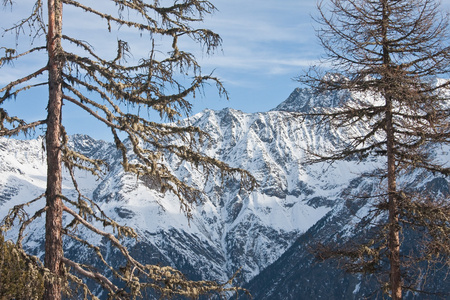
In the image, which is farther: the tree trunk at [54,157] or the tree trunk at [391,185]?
the tree trunk at [391,185]

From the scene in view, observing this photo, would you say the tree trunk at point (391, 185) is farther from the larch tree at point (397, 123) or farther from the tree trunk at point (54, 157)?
the tree trunk at point (54, 157)

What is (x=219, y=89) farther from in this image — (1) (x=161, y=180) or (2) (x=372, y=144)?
(2) (x=372, y=144)

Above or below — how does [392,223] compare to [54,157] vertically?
below

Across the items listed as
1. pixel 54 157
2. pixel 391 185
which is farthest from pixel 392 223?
pixel 54 157

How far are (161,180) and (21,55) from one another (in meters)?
3.37

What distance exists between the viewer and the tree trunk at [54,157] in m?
8.45

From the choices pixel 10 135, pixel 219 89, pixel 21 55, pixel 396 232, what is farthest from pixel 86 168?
pixel 396 232

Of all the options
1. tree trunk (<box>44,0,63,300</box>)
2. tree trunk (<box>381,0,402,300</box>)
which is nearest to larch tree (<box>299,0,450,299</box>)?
tree trunk (<box>381,0,402,300</box>)

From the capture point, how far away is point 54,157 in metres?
8.79

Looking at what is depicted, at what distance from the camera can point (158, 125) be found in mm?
9188

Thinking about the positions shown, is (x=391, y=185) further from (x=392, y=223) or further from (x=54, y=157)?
(x=54, y=157)

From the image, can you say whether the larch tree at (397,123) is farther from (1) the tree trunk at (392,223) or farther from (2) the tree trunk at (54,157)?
(2) the tree trunk at (54,157)

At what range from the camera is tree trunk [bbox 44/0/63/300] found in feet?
27.7

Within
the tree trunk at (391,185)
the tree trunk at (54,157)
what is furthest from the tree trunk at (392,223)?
the tree trunk at (54,157)
